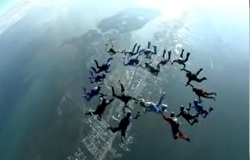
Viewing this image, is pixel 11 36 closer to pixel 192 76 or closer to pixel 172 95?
pixel 172 95

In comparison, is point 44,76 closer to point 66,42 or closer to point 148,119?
point 66,42

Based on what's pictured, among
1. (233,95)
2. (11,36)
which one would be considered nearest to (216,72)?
(233,95)

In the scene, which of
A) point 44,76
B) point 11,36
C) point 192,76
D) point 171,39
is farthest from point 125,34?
point 192,76

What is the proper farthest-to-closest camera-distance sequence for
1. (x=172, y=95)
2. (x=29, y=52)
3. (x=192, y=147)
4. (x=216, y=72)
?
(x=29, y=52), (x=216, y=72), (x=172, y=95), (x=192, y=147)

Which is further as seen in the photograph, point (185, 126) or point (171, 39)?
point (171, 39)

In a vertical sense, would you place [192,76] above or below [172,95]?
above

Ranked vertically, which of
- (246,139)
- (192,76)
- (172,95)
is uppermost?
(192,76)

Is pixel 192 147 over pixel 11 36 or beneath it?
beneath

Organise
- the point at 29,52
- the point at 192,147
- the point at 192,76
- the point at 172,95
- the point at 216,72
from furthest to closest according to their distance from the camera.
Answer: the point at 29,52
the point at 216,72
the point at 172,95
the point at 192,147
the point at 192,76

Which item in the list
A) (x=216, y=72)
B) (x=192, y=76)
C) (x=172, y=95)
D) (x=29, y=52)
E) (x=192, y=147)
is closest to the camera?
(x=192, y=76)
